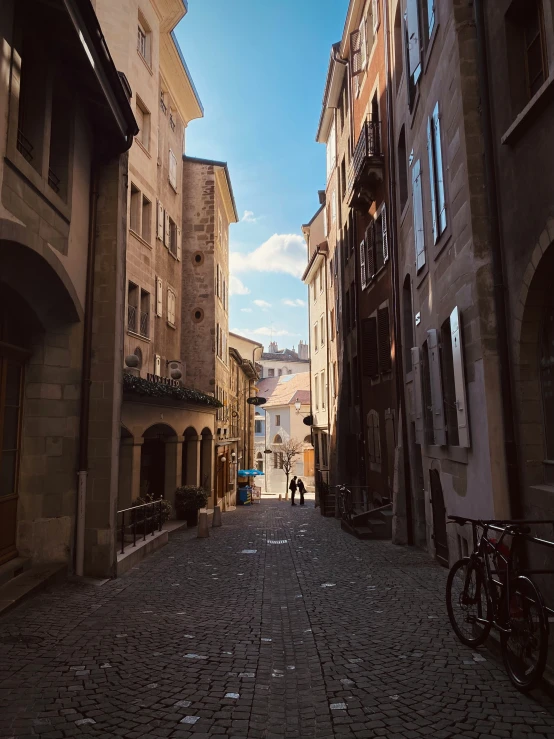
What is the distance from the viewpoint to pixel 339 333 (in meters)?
25.1

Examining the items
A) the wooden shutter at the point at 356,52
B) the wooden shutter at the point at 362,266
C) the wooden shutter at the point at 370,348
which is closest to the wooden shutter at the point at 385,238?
the wooden shutter at the point at 370,348

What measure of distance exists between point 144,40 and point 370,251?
10679 mm

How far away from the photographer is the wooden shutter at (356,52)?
2039 centimetres

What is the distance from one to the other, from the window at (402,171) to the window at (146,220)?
9.03 m

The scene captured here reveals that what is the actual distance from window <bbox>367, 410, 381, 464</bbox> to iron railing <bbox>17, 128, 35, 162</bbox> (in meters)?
12.5

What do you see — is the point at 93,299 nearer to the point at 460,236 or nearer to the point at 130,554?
the point at 130,554

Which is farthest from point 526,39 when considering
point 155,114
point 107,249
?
point 155,114

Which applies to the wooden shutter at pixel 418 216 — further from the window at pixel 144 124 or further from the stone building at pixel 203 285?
the stone building at pixel 203 285

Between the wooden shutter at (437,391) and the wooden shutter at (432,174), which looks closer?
the wooden shutter at (437,391)

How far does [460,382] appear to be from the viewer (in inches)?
299

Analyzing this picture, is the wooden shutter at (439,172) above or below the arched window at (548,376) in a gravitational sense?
above

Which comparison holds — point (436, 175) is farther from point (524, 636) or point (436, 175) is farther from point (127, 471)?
point (127, 471)

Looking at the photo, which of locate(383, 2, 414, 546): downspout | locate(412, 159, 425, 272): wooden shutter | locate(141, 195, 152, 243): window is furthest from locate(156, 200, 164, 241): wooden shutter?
locate(412, 159, 425, 272): wooden shutter

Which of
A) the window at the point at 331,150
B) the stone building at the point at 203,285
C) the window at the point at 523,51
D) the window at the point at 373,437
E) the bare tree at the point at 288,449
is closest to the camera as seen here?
the window at the point at 523,51
